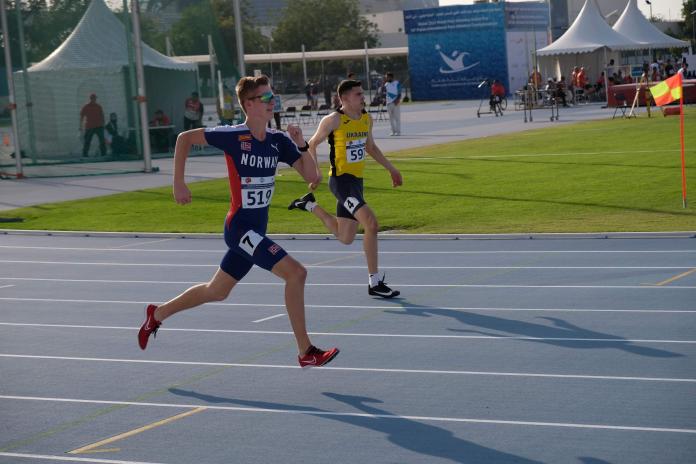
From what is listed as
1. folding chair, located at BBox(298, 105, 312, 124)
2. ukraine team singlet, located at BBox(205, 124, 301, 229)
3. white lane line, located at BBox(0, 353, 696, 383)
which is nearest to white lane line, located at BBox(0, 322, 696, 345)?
white lane line, located at BBox(0, 353, 696, 383)

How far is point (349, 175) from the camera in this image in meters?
10.9

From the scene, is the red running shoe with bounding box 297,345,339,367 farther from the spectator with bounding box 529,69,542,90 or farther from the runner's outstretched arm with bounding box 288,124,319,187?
the spectator with bounding box 529,69,542,90

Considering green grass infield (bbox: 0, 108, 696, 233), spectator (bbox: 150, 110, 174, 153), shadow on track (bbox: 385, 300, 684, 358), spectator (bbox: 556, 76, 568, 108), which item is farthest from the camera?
spectator (bbox: 556, 76, 568, 108)

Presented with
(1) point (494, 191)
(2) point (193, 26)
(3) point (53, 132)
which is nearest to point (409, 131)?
(2) point (193, 26)

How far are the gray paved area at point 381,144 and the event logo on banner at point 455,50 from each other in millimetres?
8292

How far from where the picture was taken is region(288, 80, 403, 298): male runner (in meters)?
10.8

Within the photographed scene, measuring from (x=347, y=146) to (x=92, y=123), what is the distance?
20239mm

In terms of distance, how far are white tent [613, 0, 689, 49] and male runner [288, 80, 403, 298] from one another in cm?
4084

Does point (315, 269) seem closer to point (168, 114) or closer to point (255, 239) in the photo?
point (255, 239)

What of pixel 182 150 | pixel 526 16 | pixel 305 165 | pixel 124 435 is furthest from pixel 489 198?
pixel 526 16

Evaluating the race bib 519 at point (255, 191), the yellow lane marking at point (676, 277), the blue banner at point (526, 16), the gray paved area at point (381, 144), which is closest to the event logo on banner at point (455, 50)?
the blue banner at point (526, 16)

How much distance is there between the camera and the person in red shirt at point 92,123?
2980 centimetres

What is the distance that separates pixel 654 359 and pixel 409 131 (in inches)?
1259

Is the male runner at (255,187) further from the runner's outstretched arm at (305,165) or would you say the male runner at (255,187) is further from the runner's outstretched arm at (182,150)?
the runner's outstretched arm at (305,165)
